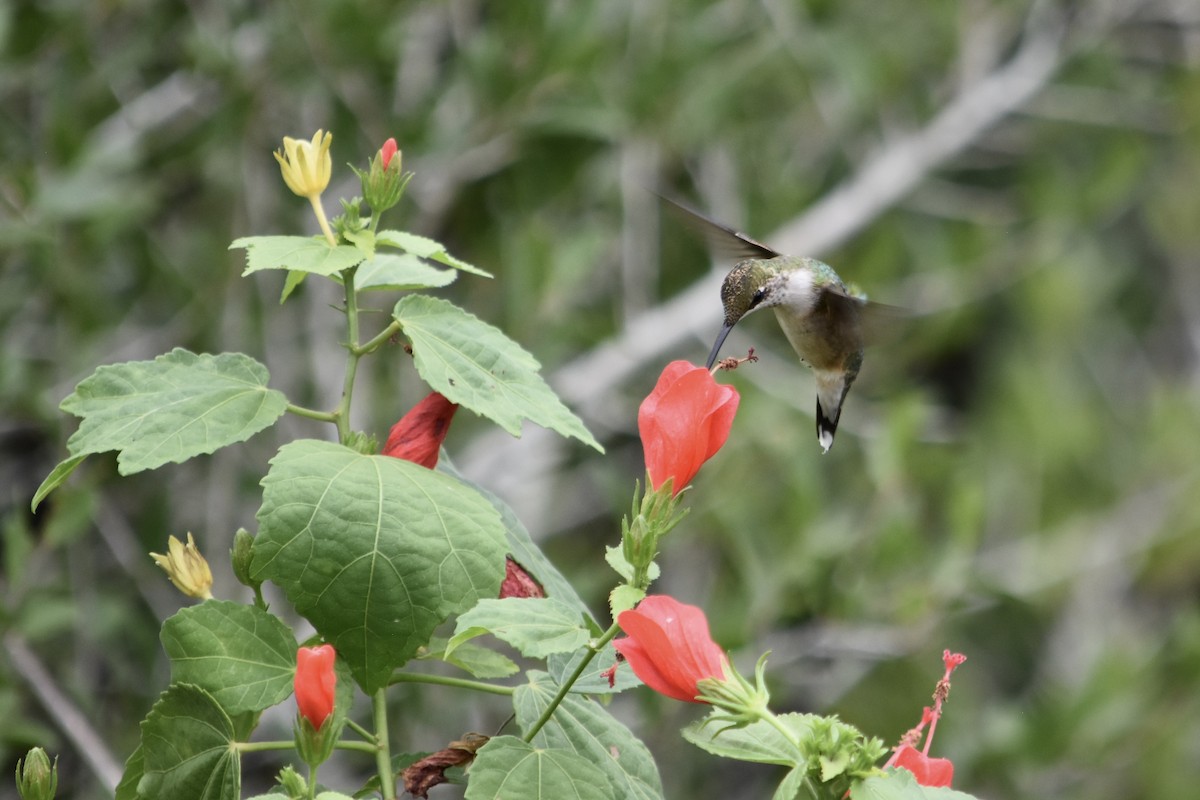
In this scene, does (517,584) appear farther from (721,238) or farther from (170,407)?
(721,238)

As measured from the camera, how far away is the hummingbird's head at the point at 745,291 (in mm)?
1932

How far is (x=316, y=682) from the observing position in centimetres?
105

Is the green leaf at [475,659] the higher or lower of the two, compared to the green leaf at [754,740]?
higher

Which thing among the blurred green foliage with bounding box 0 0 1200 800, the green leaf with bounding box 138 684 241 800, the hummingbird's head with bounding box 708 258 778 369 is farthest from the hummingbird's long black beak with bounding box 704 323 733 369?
the blurred green foliage with bounding box 0 0 1200 800

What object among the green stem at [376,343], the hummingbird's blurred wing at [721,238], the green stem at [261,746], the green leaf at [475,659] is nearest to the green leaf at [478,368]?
the green stem at [376,343]

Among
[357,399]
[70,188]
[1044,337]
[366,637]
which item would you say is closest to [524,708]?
[366,637]

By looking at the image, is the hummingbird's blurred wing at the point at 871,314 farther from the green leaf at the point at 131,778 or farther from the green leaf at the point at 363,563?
the green leaf at the point at 131,778

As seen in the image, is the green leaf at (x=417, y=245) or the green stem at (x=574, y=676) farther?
the green leaf at (x=417, y=245)

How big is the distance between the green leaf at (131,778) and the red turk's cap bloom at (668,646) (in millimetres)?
453

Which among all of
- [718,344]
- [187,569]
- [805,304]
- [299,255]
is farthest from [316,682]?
[805,304]

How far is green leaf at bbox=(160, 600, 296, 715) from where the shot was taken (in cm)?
114

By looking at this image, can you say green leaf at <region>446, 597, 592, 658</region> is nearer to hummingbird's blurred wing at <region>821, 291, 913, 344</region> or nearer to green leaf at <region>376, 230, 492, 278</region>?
green leaf at <region>376, 230, 492, 278</region>

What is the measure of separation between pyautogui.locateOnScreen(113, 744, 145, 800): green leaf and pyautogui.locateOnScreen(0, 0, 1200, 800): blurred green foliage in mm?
1311

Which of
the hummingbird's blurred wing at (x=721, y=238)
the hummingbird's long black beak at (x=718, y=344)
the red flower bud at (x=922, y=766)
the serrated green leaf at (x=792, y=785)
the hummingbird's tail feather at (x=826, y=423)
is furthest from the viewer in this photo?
the hummingbird's tail feather at (x=826, y=423)
